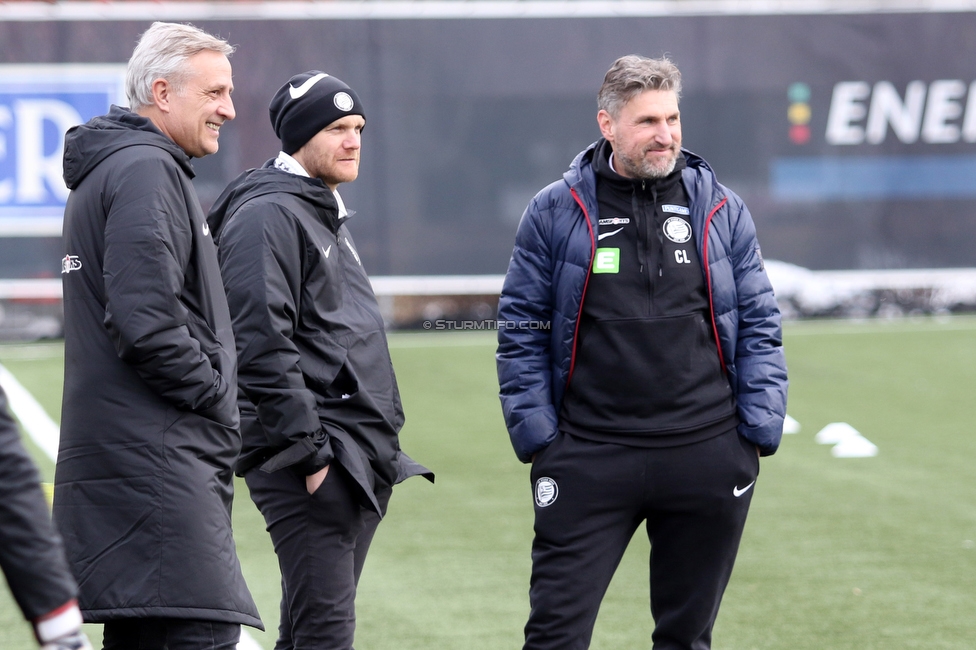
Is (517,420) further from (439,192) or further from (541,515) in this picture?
(439,192)

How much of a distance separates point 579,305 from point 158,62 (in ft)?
4.37

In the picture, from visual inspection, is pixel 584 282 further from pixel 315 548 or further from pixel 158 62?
pixel 158 62

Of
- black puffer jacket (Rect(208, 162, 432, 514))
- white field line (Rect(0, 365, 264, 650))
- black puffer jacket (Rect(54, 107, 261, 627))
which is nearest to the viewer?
black puffer jacket (Rect(54, 107, 261, 627))

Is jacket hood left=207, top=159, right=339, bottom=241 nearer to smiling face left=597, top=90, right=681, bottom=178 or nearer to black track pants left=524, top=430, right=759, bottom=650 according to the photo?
smiling face left=597, top=90, right=681, bottom=178

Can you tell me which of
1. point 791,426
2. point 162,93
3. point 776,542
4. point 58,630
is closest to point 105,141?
point 162,93

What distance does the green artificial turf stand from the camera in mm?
4797

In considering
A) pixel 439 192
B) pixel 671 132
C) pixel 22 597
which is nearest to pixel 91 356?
pixel 22 597

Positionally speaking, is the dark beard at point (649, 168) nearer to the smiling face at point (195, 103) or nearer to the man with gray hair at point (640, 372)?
the man with gray hair at point (640, 372)

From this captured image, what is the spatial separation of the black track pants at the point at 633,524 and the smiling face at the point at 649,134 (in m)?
0.81

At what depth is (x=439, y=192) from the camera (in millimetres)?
14586

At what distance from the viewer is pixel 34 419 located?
9.52m

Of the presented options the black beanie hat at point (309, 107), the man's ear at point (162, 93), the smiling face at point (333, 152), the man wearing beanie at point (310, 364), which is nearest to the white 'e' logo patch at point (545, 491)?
the man wearing beanie at point (310, 364)

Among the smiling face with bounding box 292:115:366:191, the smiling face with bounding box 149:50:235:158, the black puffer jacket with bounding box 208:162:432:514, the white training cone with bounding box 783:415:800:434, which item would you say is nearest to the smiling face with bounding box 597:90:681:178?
the smiling face with bounding box 292:115:366:191

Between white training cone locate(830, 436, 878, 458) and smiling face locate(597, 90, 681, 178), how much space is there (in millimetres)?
5176
